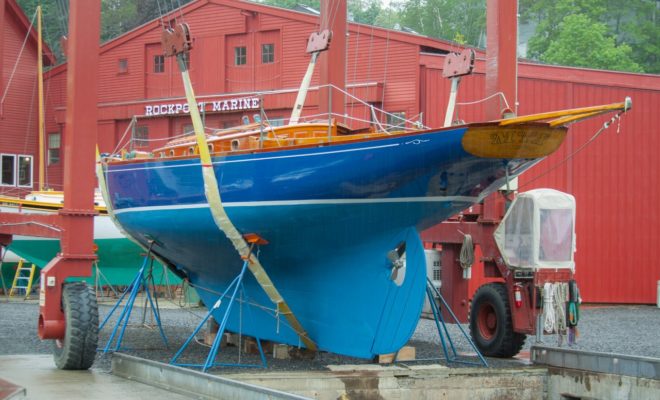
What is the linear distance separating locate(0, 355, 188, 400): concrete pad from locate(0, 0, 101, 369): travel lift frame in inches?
14.3

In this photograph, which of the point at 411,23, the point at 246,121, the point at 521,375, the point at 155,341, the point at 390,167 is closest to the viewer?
the point at 390,167

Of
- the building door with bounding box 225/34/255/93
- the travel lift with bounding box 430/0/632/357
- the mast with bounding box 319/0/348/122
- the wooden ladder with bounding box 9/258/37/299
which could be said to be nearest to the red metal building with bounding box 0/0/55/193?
the wooden ladder with bounding box 9/258/37/299

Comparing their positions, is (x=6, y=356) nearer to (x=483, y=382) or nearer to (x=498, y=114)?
(x=483, y=382)

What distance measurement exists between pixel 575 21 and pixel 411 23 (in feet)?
53.1

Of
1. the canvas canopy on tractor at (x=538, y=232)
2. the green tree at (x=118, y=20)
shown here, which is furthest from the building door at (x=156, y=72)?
the green tree at (x=118, y=20)

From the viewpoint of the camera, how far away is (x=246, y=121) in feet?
44.5

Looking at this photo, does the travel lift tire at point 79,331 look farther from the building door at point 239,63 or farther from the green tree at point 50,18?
the green tree at point 50,18

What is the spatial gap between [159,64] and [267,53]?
4231 mm

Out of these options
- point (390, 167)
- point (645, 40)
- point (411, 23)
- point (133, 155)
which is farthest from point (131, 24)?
point (390, 167)

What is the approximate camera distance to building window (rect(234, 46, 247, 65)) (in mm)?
29078

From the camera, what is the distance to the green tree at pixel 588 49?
2103 inches

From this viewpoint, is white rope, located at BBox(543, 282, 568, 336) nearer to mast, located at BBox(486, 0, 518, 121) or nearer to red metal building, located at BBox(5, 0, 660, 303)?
mast, located at BBox(486, 0, 518, 121)

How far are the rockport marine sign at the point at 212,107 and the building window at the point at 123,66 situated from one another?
1.94 meters

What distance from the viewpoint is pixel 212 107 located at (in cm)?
2870
